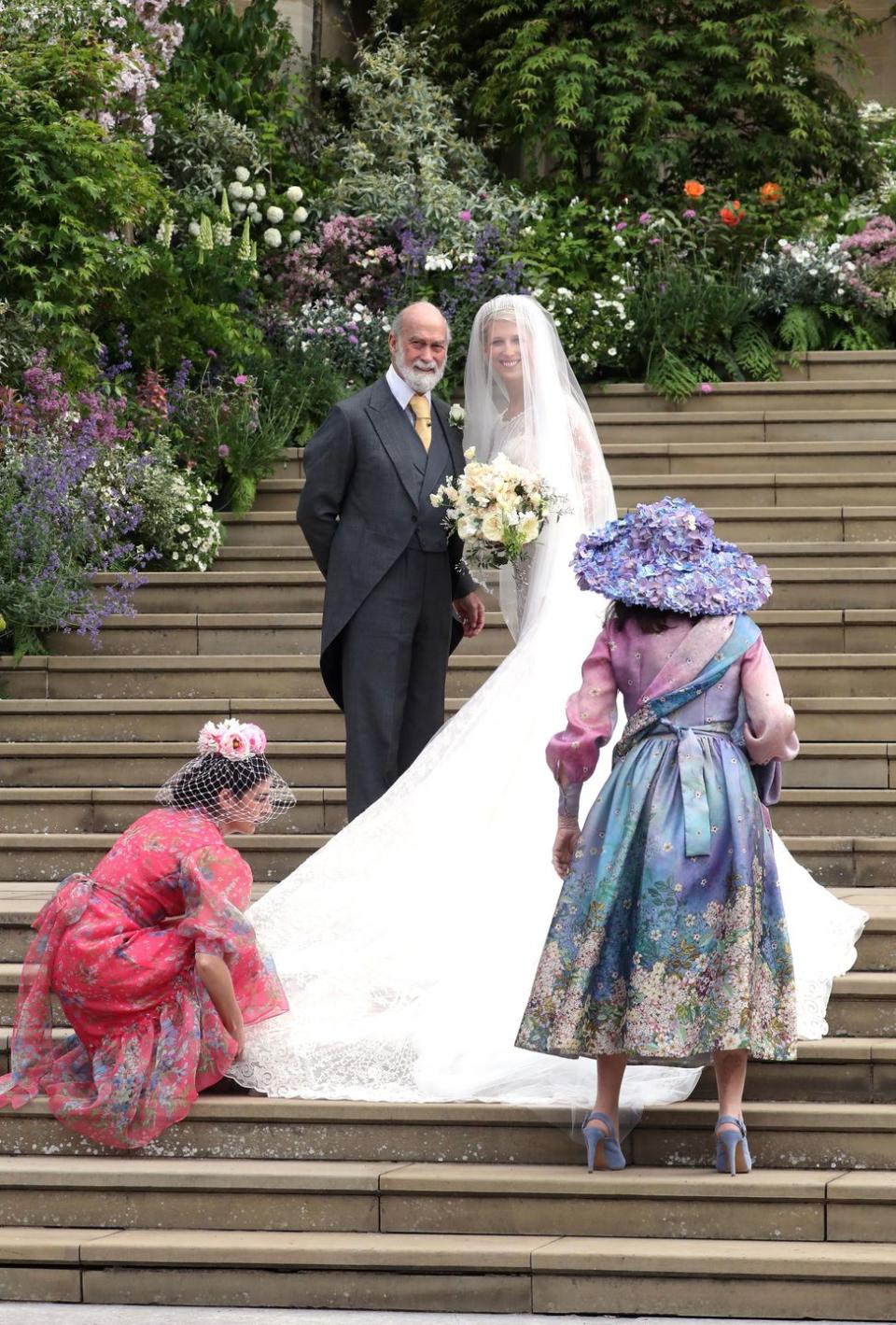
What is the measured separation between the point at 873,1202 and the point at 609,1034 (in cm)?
74

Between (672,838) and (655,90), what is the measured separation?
10354 millimetres

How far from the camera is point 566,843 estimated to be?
4.77 m

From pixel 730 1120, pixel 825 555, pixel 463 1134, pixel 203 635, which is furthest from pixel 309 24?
pixel 730 1120

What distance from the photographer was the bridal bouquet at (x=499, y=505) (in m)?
5.95

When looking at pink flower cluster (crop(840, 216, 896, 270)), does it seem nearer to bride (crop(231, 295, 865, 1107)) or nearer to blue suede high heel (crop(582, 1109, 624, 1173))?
bride (crop(231, 295, 865, 1107))

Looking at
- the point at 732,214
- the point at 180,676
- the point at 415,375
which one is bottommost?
the point at 180,676

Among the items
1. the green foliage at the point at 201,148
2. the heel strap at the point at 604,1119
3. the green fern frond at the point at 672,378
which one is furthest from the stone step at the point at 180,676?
the green foliage at the point at 201,148

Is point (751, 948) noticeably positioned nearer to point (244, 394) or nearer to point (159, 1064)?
point (159, 1064)

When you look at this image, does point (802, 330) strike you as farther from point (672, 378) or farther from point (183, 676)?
point (183, 676)

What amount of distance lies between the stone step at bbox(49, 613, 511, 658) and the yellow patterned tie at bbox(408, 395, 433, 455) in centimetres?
215

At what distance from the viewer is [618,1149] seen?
15.8 feet

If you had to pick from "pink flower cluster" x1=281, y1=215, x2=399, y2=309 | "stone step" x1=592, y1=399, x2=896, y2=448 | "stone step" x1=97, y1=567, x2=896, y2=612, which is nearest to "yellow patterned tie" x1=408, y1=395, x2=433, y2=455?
"stone step" x1=97, y1=567, x2=896, y2=612

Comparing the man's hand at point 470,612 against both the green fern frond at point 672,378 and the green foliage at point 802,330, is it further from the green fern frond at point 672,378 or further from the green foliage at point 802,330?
the green foliage at point 802,330

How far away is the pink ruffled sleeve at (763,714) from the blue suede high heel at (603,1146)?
3.12ft
